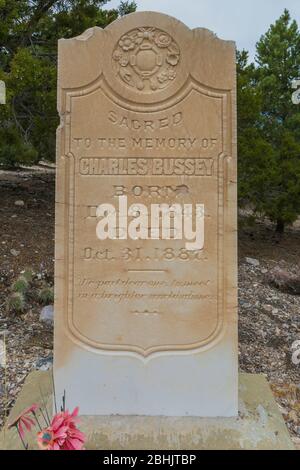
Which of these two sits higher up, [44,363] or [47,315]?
[47,315]

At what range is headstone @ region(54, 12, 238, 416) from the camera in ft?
9.18

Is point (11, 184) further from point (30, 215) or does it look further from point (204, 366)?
point (204, 366)

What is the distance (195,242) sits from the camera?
2.83 m

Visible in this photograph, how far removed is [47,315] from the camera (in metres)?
4.77

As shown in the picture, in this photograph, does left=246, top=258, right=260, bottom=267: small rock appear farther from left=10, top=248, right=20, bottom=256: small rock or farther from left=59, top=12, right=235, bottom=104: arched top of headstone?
left=59, top=12, right=235, bottom=104: arched top of headstone

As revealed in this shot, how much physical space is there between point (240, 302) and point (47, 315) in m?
2.36

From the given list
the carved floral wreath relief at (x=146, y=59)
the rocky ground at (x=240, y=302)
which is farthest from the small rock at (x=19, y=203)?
the carved floral wreath relief at (x=146, y=59)

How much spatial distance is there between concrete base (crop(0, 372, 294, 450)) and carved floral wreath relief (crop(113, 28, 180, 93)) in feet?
6.53

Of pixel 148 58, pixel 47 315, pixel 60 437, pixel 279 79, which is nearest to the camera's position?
pixel 60 437

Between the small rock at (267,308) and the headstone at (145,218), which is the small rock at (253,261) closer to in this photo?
the small rock at (267,308)

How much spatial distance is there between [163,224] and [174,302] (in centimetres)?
48

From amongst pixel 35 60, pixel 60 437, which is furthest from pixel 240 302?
pixel 60 437

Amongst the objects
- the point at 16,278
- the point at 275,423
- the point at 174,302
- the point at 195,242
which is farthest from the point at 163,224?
the point at 16,278

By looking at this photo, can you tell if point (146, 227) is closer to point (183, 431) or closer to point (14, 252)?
point (183, 431)
